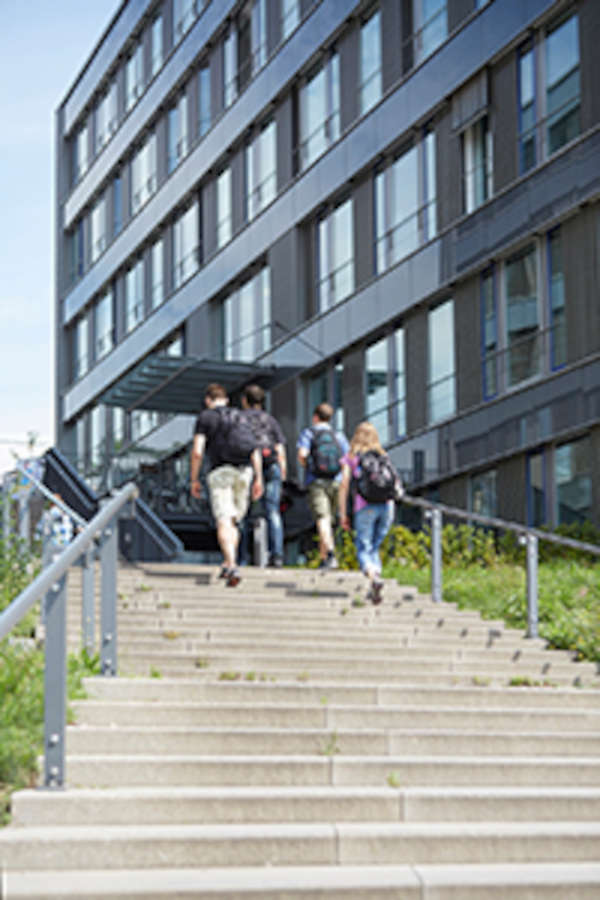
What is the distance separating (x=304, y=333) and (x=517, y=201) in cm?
834

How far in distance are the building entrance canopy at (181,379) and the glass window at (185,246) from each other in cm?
418

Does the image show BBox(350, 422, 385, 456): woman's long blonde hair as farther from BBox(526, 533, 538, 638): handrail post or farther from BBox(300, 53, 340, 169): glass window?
BBox(300, 53, 340, 169): glass window

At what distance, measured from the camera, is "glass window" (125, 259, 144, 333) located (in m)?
Result: 40.9

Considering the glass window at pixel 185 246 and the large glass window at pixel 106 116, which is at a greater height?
the large glass window at pixel 106 116

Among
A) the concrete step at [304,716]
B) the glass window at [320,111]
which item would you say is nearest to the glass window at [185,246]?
the glass window at [320,111]

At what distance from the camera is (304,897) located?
18.9ft

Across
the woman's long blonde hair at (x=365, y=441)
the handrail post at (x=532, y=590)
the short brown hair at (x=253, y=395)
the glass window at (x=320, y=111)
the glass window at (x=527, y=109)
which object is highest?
the glass window at (x=320, y=111)

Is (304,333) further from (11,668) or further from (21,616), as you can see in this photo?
(21,616)

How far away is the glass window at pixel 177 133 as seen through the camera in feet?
123

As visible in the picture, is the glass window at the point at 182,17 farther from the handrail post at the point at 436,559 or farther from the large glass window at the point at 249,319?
the handrail post at the point at 436,559

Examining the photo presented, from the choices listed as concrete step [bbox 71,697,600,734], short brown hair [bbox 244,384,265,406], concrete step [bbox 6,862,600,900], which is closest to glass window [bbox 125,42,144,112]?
short brown hair [bbox 244,384,265,406]

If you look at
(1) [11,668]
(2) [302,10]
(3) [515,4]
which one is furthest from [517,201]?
(1) [11,668]

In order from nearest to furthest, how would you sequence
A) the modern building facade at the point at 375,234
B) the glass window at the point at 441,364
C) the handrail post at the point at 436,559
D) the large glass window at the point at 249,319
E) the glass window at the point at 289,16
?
the handrail post at the point at 436,559, the modern building facade at the point at 375,234, the glass window at the point at 441,364, the glass window at the point at 289,16, the large glass window at the point at 249,319

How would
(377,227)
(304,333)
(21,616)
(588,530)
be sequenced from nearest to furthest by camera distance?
(21,616) → (588,530) → (377,227) → (304,333)
